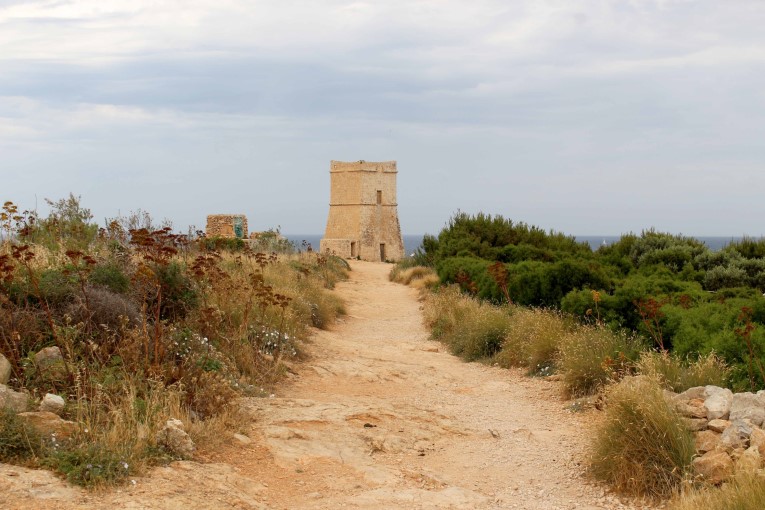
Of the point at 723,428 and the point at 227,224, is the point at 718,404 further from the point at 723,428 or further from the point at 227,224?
the point at 227,224

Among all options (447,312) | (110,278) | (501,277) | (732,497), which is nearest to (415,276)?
(447,312)

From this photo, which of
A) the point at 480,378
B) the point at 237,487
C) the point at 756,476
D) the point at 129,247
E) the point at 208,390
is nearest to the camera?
the point at 756,476

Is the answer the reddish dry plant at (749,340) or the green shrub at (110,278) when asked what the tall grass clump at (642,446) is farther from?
the green shrub at (110,278)

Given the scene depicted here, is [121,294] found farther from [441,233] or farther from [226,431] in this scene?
[441,233]

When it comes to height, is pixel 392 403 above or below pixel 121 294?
below

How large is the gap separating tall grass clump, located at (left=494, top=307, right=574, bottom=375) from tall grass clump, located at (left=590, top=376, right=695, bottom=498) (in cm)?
388

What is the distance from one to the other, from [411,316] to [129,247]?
23.9 feet

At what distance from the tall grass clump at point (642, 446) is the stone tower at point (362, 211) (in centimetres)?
3550

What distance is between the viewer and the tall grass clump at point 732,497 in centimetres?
452

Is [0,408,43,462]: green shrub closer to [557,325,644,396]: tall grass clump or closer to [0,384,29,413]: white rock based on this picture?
[0,384,29,413]: white rock

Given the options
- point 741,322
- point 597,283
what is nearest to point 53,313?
point 741,322

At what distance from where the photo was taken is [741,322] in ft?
26.4

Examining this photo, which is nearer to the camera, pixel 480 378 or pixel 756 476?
pixel 756 476

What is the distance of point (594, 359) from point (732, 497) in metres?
4.11
